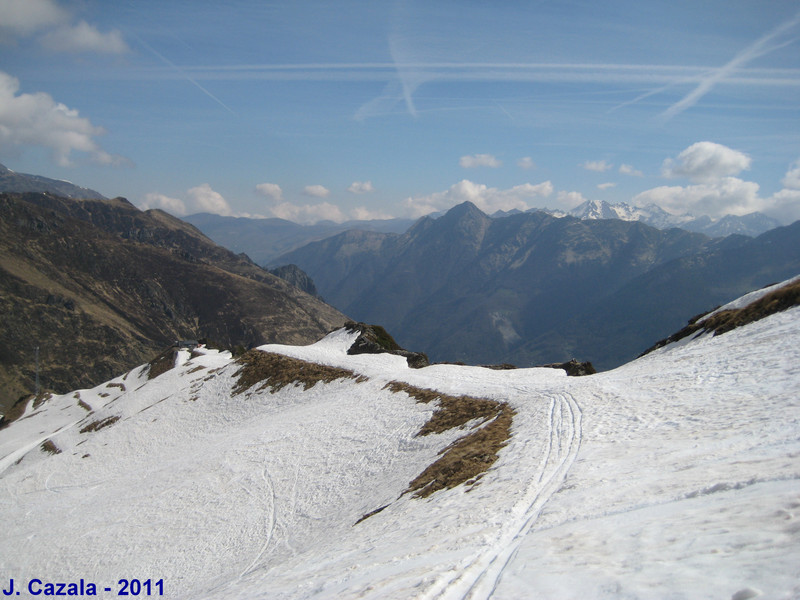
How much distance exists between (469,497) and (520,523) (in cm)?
323

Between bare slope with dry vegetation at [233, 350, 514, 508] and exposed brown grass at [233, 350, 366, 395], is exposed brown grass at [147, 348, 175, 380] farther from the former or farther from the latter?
bare slope with dry vegetation at [233, 350, 514, 508]

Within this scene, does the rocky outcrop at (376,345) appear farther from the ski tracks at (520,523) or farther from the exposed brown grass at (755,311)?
the ski tracks at (520,523)

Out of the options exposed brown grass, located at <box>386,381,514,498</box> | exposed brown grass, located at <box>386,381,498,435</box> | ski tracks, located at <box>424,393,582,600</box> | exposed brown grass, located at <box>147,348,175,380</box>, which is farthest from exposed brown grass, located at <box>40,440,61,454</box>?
ski tracks, located at <box>424,393,582,600</box>

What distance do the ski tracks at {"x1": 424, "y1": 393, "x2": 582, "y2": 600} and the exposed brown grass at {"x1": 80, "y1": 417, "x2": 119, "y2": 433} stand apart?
188 ft

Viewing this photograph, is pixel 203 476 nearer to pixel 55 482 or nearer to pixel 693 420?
pixel 55 482

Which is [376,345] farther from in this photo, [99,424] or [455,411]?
[99,424]

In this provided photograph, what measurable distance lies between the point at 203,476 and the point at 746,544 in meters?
29.7

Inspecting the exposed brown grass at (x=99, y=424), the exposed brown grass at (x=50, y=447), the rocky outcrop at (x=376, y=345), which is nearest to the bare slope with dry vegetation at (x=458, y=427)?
the rocky outcrop at (x=376, y=345)

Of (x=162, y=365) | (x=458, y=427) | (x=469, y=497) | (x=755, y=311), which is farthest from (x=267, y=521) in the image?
(x=162, y=365)

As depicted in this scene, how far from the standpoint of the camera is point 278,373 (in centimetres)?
4825

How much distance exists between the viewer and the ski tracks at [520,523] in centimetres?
841

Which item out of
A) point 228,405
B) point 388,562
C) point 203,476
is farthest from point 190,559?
point 228,405

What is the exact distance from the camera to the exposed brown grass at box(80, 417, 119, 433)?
56.0 metres

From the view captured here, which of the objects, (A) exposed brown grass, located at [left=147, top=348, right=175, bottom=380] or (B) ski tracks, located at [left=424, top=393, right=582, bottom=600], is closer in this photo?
(B) ski tracks, located at [left=424, top=393, right=582, bottom=600]
